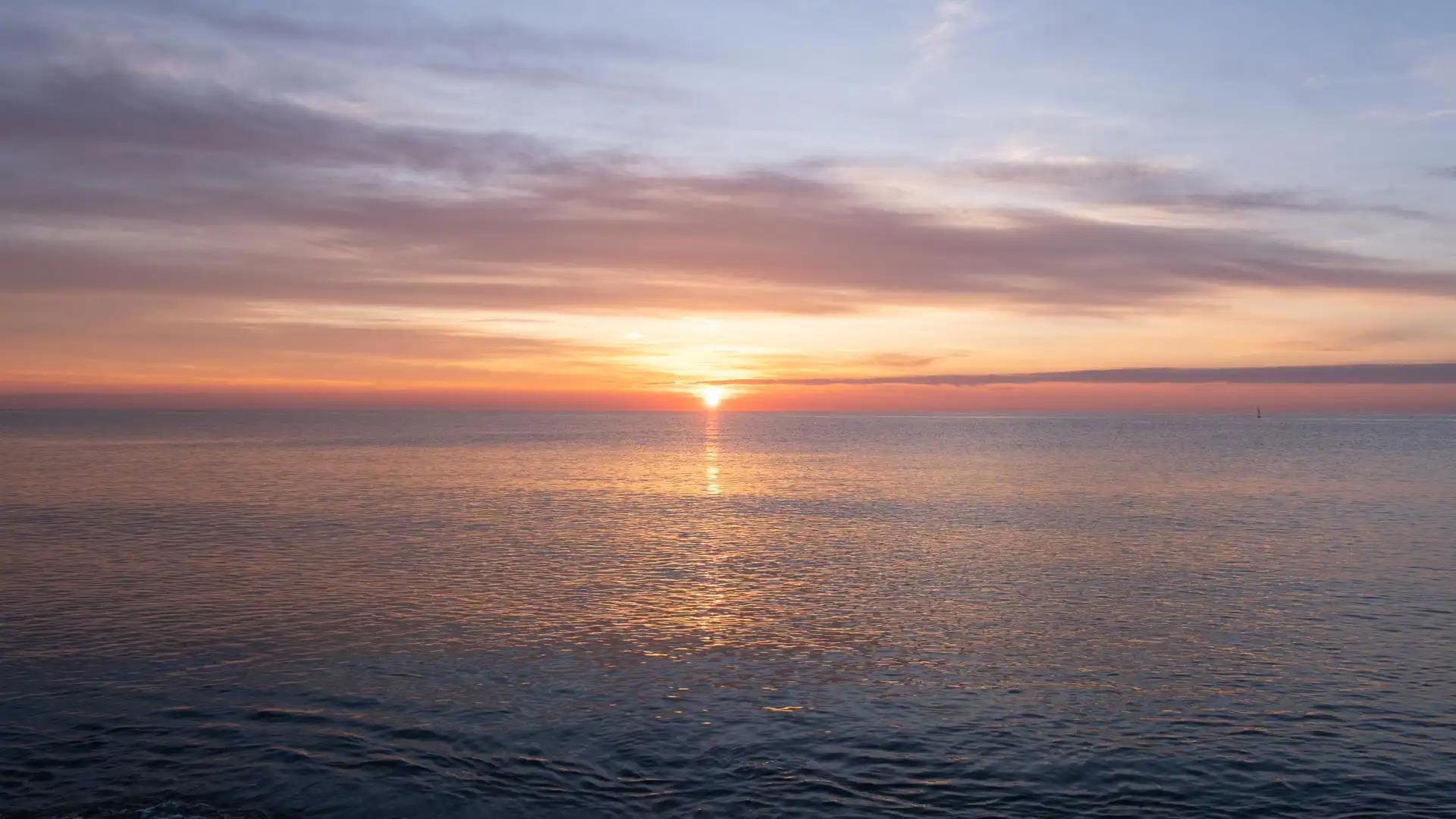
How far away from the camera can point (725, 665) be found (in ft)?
96.6

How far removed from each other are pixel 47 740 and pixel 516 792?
1157 cm

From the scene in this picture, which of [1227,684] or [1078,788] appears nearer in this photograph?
[1078,788]

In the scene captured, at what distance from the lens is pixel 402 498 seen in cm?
8312

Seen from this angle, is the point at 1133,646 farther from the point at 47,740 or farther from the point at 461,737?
the point at 47,740

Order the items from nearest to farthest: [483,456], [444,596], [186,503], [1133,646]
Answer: [1133,646]
[444,596]
[186,503]
[483,456]

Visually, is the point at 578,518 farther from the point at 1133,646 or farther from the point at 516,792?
the point at 516,792

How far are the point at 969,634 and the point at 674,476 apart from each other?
270 feet

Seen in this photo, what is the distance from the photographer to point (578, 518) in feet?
228

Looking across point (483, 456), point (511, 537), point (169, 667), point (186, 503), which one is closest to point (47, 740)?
point (169, 667)

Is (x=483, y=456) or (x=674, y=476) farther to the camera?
(x=483, y=456)

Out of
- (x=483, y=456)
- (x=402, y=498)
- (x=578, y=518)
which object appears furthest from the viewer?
(x=483, y=456)

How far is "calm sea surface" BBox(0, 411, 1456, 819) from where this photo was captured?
2031cm

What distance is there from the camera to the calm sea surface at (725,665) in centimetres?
2031

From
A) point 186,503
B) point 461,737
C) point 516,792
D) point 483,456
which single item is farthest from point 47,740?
point 483,456
